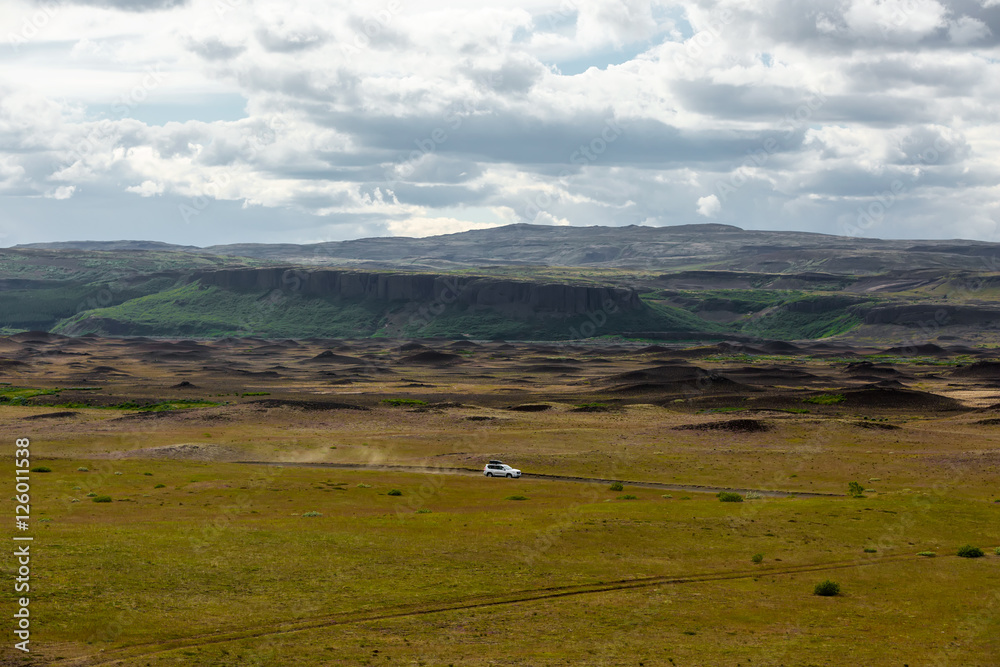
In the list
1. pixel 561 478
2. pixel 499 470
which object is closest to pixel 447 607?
pixel 499 470

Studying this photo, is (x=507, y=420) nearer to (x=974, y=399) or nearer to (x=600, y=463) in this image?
(x=600, y=463)

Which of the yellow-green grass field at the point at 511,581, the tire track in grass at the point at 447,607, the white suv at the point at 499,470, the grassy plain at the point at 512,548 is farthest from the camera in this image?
the white suv at the point at 499,470

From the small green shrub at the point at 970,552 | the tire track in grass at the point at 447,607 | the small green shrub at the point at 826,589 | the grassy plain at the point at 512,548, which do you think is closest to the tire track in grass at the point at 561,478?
the grassy plain at the point at 512,548

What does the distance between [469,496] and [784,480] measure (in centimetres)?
2502

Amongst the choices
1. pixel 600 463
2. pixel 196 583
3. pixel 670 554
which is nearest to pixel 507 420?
pixel 600 463

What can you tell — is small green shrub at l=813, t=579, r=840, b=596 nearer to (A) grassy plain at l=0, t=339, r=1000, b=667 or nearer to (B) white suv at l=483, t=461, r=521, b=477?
(A) grassy plain at l=0, t=339, r=1000, b=667

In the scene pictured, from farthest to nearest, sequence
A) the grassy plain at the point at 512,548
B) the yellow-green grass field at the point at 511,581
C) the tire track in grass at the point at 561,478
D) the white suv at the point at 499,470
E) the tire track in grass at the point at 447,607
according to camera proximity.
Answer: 1. the white suv at the point at 499,470
2. the tire track in grass at the point at 561,478
3. the grassy plain at the point at 512,548
4. the yellow-green grass field at the point at 511,581
5. the tire track in grass at the point at 447,607

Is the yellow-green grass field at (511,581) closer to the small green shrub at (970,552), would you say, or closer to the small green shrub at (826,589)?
the small green shrub at (826,589)

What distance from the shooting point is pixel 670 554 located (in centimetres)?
4019

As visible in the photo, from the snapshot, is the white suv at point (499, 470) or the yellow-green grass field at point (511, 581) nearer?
the yellow-green grass field at point (511, 581)

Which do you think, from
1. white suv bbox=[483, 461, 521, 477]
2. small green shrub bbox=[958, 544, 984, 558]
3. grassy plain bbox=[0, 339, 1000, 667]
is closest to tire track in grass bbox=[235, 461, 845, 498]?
white suv bbox=[483, 461, 521, 477]

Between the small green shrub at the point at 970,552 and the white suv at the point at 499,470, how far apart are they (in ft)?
115

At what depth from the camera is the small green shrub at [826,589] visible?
34.2m

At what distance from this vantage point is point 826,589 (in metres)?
34.3
